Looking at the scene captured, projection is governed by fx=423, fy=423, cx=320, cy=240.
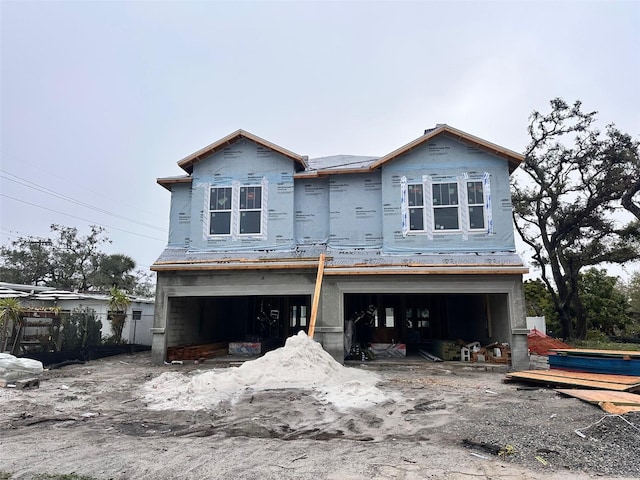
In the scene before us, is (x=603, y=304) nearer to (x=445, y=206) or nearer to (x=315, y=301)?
(x=445, y=206)

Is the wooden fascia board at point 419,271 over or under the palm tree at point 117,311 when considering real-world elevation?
over

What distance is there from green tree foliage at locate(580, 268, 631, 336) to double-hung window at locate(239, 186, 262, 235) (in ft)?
67.7

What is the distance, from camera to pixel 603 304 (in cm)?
2422

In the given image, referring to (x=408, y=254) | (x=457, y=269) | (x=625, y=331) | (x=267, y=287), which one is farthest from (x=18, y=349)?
(x=625, y=331)

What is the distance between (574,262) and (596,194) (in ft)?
11.8

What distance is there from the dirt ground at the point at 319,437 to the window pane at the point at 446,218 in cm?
532

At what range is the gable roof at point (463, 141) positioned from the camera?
1332cm

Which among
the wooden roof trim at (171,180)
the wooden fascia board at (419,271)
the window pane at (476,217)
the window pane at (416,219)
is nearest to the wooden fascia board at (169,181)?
the wooden roof trim at (171,180)

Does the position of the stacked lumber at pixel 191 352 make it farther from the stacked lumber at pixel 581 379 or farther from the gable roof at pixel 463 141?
the stacked lumber at pixel 581 379

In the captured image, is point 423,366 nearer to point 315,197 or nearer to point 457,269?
point 457,269

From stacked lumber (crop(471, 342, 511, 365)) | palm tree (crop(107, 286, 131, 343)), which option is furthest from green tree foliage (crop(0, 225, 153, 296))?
stacked lumber (crop(471, 342, 511, 365))

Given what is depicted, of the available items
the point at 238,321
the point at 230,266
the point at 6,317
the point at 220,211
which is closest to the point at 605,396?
the point at 230,266

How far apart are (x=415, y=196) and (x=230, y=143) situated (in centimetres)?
673

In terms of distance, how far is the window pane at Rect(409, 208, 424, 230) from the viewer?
44.5 feet
